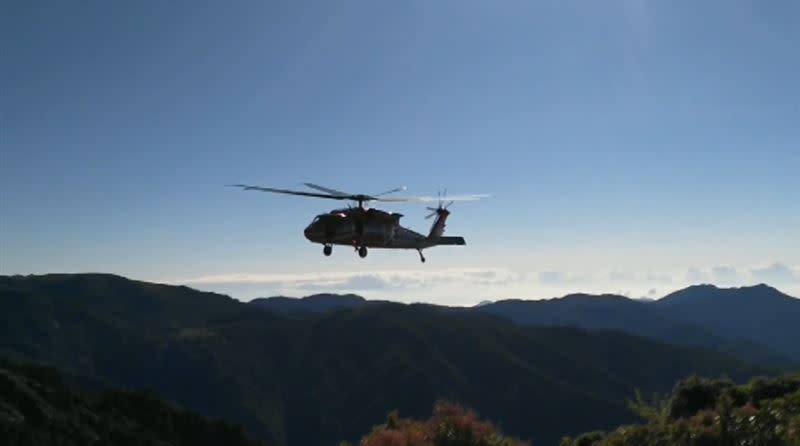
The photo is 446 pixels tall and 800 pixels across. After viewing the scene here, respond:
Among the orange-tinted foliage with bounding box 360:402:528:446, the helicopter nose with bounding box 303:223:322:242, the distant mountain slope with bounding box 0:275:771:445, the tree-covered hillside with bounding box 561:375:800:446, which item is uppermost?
the helicopter nose with bounding box 303:223:322:242

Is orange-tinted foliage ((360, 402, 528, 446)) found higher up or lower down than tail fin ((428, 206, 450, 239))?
lower down

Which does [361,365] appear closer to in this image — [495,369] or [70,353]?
[495,369]

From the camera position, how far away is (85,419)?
56.3m

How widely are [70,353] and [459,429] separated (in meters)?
163

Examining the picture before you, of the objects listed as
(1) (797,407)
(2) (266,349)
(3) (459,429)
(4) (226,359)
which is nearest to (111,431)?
(3) (459,429)

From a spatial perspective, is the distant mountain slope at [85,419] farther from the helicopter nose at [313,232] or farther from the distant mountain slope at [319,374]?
the distant mountain slope at [319,374]

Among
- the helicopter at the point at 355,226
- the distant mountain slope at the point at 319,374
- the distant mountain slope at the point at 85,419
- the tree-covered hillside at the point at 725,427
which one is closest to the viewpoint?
the tree-covered hillside at the point at 725,427

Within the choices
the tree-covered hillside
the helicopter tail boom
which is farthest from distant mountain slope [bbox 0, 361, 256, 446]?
the tree-covered hillside

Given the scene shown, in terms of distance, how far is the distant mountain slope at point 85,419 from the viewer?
1822 inches

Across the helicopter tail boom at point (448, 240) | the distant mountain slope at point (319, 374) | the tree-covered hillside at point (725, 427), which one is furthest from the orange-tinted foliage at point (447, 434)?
the distant mountain slope at point (319, 374)

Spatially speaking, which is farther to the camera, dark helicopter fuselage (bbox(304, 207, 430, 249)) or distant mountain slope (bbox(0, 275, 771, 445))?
distant mountain slope (bbox(0, 275, 771, 445))

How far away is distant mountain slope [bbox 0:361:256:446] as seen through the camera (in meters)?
46.3

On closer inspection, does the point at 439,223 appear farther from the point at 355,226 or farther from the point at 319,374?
the point at 319,374

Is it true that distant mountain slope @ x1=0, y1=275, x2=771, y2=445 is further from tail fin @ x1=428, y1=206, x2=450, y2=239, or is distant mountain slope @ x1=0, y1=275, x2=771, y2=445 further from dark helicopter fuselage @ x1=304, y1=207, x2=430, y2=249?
dark helicopter fuselage @ x1=304, y1=207, x2=430, y2=249
